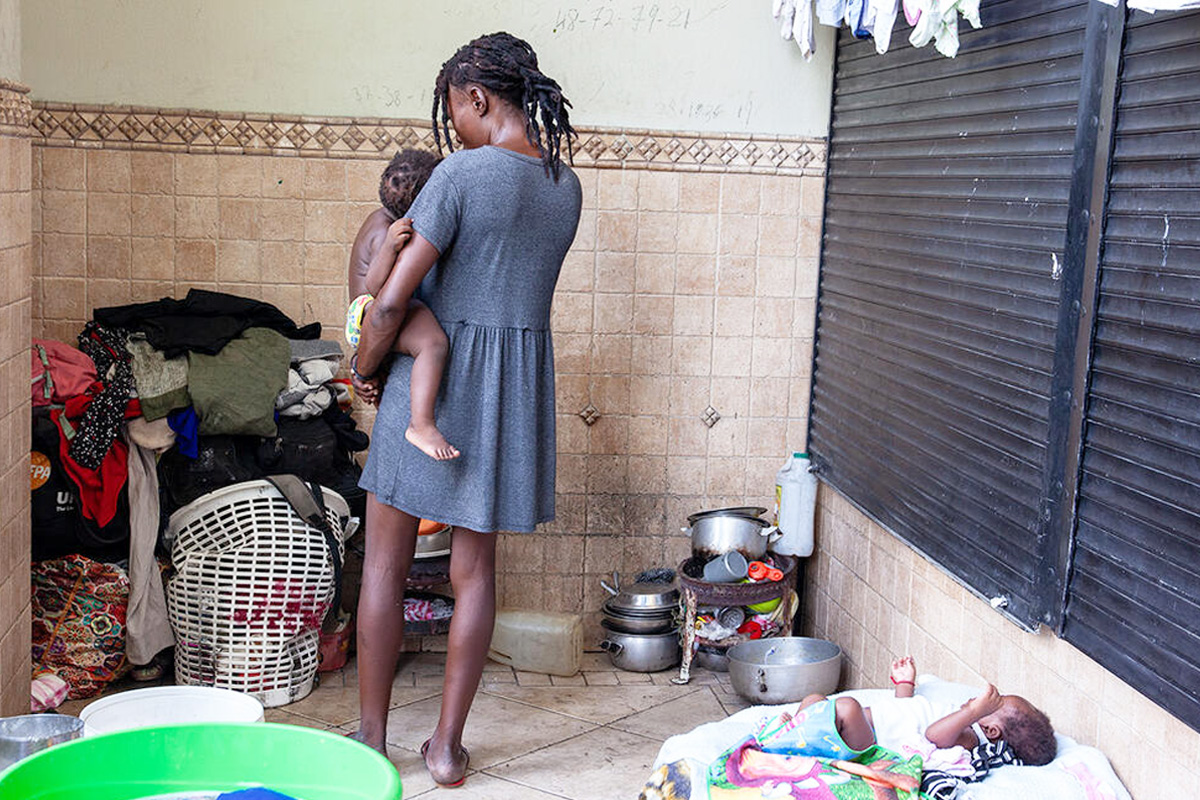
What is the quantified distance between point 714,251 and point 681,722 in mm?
1597

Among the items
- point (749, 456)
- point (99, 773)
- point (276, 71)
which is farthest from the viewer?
point (749, 456)

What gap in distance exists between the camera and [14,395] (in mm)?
3396

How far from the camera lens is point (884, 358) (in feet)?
13.3

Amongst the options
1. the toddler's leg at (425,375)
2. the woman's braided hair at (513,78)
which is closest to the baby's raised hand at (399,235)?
the toddler's leg at (425,375)

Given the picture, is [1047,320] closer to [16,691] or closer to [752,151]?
[752,151]

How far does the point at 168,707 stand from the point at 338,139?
2054 millimetres

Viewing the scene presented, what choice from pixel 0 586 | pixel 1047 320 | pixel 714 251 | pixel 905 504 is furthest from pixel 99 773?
pixel 714 251

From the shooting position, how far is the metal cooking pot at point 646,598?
179 inches

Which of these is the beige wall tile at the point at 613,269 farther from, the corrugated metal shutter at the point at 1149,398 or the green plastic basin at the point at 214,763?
the green plastic basin at the point at 214,763

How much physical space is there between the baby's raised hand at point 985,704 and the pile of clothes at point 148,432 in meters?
2.15

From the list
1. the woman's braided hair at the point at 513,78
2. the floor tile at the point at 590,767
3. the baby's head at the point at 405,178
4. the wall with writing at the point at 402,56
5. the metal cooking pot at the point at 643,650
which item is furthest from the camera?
the metal cooking pot at the point at 643,650

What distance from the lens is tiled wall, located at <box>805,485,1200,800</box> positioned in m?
2.67

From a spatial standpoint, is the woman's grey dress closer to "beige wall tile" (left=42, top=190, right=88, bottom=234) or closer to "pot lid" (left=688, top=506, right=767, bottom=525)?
"pot lid" (left=688, top=506, right=767, bottom=525)

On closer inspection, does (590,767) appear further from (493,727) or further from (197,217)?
(197,217)
